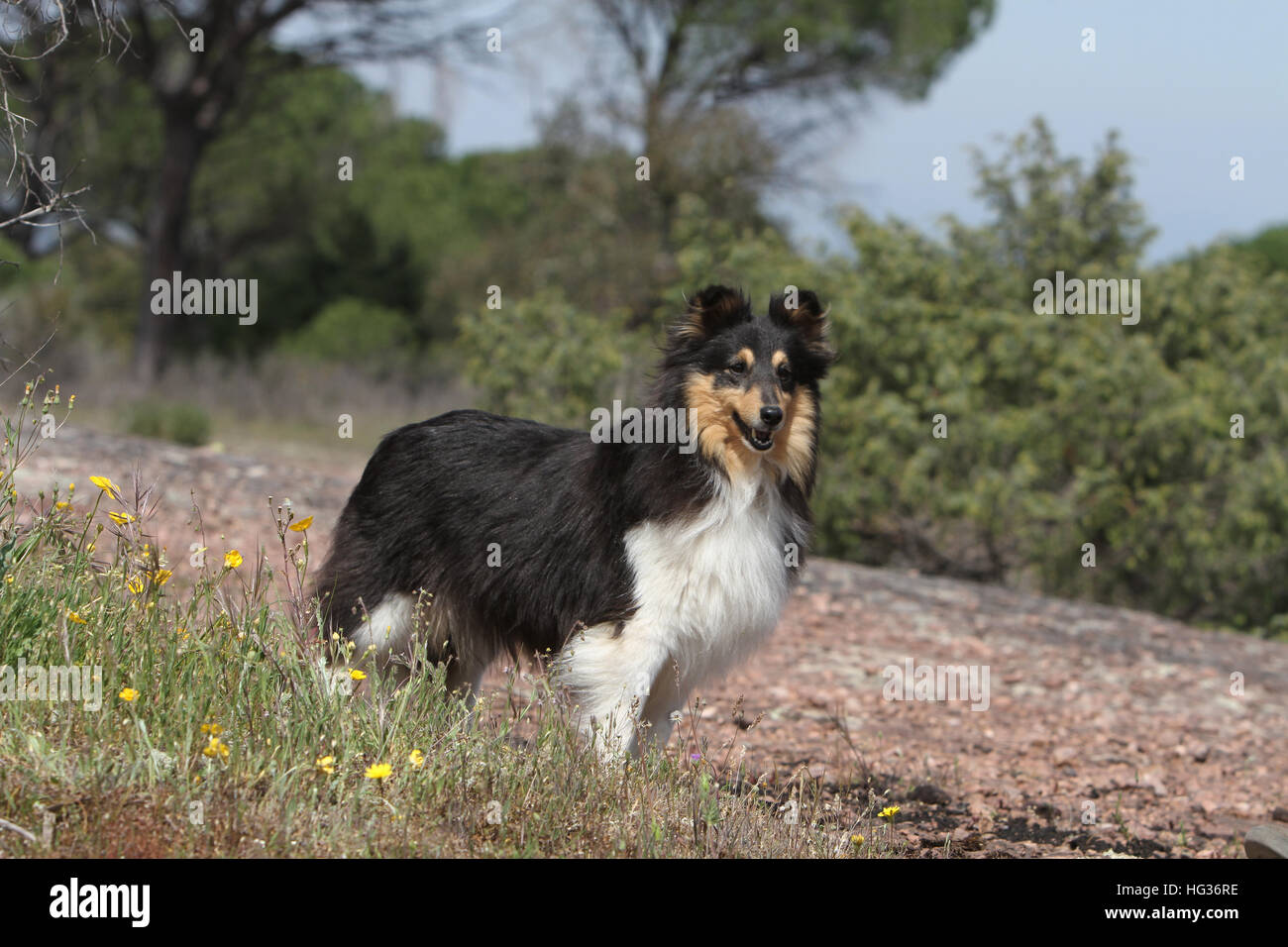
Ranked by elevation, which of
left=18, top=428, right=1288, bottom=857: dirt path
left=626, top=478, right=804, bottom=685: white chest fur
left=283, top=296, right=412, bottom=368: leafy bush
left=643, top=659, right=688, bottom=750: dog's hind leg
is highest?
left=283, top=296, right=412, bottom=368: leafy bush

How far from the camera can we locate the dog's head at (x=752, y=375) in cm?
506

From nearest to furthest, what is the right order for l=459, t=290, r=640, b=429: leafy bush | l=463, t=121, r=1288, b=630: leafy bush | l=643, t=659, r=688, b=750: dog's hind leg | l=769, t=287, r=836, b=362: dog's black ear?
l=643, t=659, r=688, b=750: dog's hind leg → l=769, t=287, r=836, b=362: dog's black ear → l=463, t=121, r=1288, b=630: leafy bush → l=459, t=290, r=640, b=429: leafy bush

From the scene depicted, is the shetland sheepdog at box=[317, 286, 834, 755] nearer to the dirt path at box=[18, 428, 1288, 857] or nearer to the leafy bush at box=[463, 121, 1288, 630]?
the dirt path at box=[18, 428, 1288, 857]

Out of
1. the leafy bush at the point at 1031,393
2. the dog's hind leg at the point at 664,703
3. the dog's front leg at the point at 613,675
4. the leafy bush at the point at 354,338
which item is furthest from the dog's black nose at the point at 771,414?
the leafy bush at the point at 354,338

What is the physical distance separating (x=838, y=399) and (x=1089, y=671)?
13.9 ft

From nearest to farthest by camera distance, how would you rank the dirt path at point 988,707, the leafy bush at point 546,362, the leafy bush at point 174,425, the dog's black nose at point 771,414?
1. the dog's black nose at point 771,414
2. the dirt path at point 988,707
3. the leafy bush at point 546,362
4. the leafy bush at point 174,425

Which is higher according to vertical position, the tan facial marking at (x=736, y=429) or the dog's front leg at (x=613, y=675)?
the tan facial marking at (x=736, y=429)

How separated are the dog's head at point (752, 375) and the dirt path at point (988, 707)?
110 cm

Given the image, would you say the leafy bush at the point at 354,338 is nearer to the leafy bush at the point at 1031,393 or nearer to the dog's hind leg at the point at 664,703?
the leafy bush at the point at 1031,393

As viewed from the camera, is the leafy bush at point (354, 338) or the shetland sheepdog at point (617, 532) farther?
the leafy bush at point (354, 338)

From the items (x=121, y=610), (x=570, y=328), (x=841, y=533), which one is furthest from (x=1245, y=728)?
(x=570, y=328)

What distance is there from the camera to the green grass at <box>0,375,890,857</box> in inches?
143

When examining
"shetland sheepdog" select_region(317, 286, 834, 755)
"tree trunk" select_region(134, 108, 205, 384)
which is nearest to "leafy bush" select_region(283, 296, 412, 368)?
"tree trunk" select_region(134, 108, 205, 384)

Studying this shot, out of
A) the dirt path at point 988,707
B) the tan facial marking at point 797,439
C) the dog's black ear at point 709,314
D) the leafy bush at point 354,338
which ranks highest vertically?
the leafy bush at point 354,338
